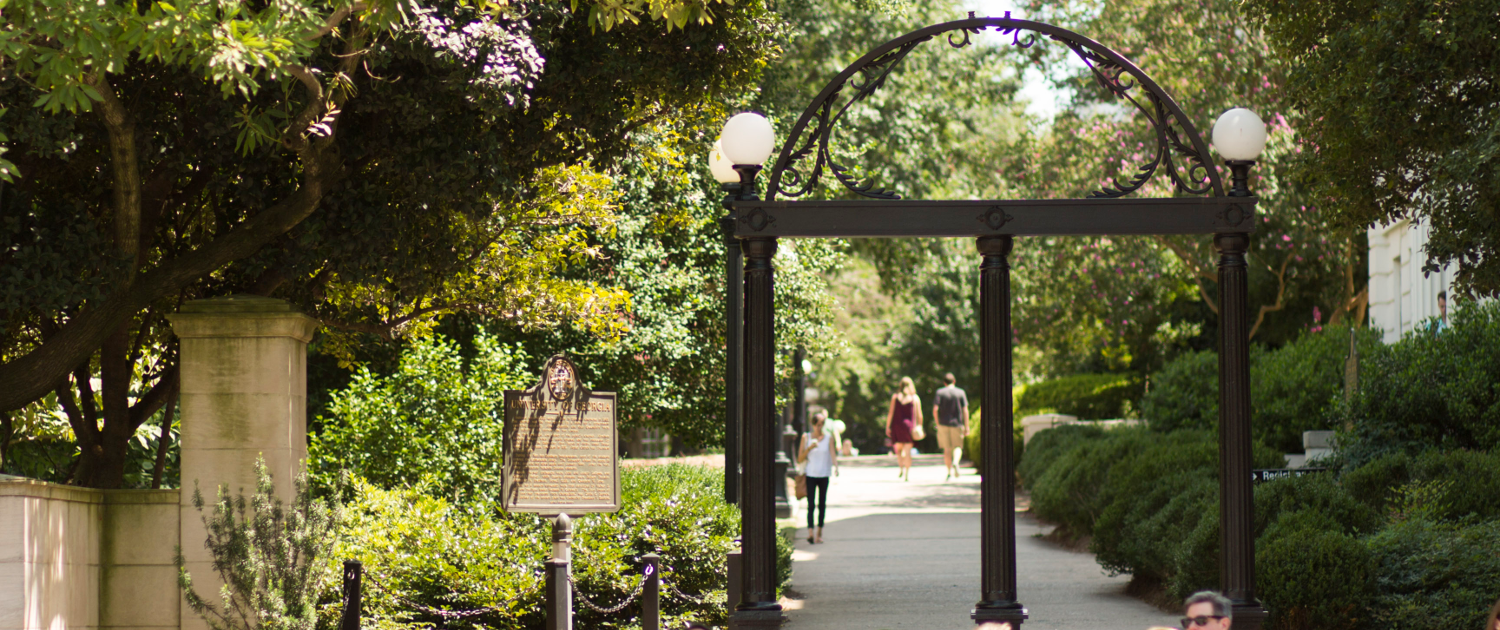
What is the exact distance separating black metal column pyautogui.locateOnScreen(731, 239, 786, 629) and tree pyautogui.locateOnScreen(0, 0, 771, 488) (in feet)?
5.39

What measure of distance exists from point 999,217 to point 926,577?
6.36 metres

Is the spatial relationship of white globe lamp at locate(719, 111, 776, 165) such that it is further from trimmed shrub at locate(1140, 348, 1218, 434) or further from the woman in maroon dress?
the woman in maroon dress

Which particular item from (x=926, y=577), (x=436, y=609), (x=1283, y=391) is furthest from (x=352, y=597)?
(x=1283, y=391)

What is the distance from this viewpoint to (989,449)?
8.21m

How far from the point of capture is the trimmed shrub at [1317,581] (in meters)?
9.31

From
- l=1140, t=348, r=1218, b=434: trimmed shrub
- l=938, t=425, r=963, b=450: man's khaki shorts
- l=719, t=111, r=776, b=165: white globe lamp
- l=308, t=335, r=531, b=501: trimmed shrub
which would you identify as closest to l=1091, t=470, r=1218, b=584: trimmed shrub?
l=719, t=111, r=776, b=165: white globe lamp

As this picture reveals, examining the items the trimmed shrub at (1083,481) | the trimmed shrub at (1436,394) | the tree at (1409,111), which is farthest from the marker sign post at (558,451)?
the trimmed shrub at (1436,394)

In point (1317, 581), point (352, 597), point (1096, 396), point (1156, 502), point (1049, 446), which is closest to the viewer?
point (352, 597)

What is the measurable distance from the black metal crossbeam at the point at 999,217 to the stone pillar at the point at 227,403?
11.1 ft

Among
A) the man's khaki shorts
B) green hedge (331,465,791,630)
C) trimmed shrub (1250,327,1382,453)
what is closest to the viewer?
green hedge (331,465,791,630)

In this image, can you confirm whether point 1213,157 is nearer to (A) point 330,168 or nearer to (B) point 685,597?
(B) point 685,597

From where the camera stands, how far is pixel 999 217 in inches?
324

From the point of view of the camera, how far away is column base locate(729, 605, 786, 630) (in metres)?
8.13

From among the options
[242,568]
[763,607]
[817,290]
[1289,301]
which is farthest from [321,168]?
[1289,301]
